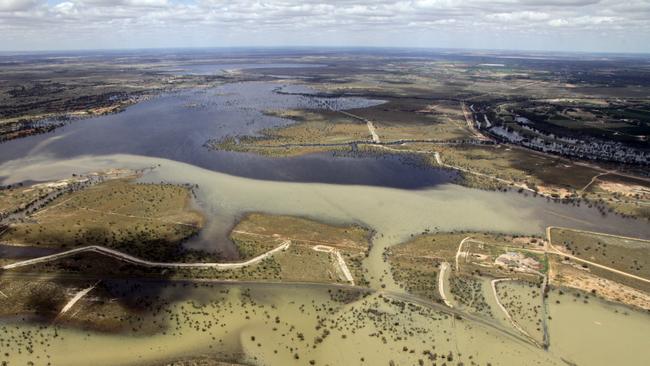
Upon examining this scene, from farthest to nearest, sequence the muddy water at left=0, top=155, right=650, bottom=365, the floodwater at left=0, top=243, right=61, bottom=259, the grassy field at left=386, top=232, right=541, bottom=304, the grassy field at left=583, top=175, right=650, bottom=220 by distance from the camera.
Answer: the grassy field at left=583, top=175, right=650, bottom=220
the floodwater at left=0, top=243, right=61, bottom=259
the grassy field at left=386, top=232, right=541, bottom=304
the muddy water at left=0, top=155, right=650, bottom=365

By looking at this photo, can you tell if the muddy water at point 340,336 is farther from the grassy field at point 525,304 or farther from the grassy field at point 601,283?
the grassy field at point 601,283

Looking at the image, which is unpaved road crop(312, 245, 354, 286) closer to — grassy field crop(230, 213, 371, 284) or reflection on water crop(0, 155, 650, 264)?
grassy field crop(230, 213, 371, 284)

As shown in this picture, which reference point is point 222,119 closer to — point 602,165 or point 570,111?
point 602,165

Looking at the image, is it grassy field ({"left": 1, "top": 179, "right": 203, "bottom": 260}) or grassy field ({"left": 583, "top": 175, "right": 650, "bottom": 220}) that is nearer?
grassy field ({"left": 1, "top": 179, "right": 203, "bottom": 260})

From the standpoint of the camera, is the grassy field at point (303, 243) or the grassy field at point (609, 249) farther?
the grassy field at point (609, 249)

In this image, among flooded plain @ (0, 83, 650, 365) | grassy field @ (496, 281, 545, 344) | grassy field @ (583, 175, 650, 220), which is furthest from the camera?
grassy field @ (583, 175, 650, 220)

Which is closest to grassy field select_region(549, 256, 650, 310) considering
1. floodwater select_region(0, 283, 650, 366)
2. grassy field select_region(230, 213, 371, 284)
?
floodwater select_region(0, 283, 650, 366)

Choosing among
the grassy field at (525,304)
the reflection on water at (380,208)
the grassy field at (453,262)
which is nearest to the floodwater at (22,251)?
the reflection on water at (380,208)

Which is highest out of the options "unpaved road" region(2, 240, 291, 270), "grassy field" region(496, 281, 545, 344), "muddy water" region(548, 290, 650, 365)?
"unpaved road" region(2, 240, 291, 270)

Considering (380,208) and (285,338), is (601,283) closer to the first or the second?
(380,208)
